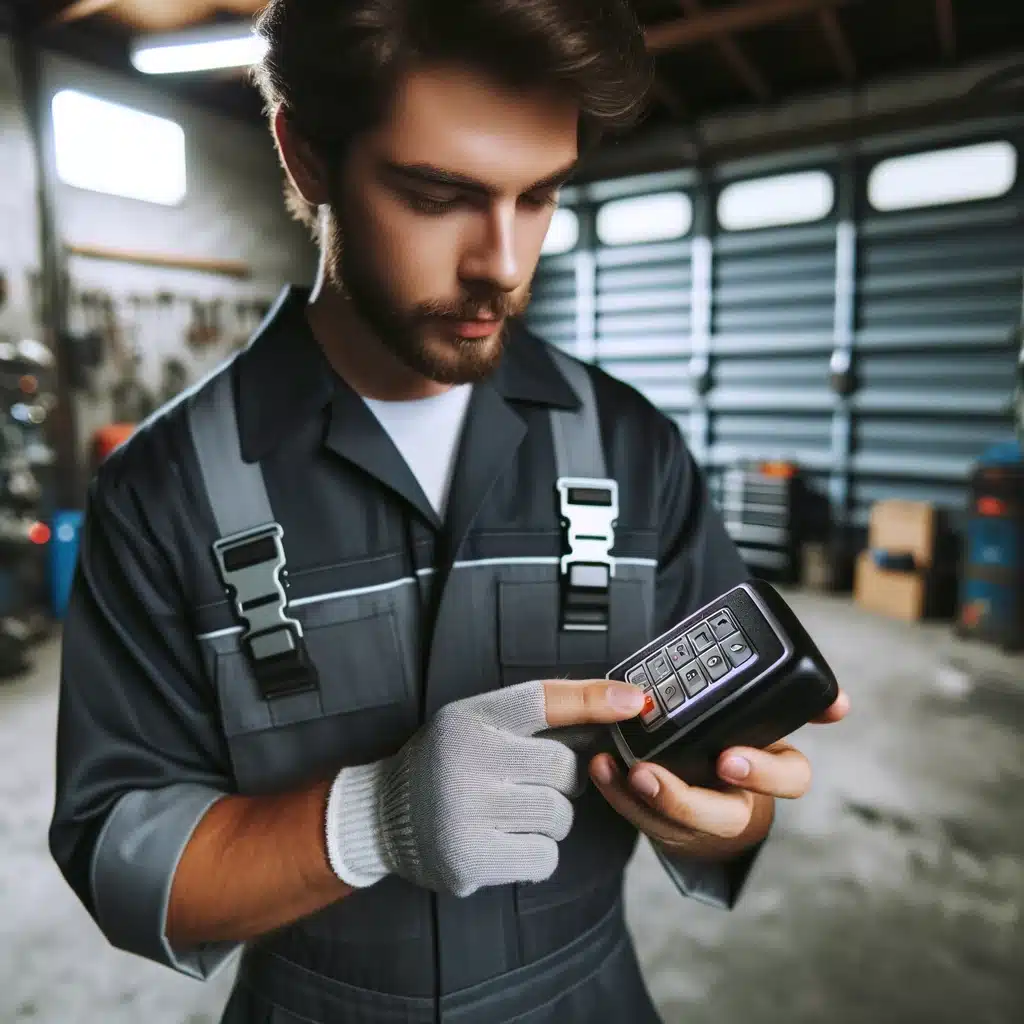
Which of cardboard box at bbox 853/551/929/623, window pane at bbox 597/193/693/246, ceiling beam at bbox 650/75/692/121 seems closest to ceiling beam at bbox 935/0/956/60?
ceiling beam at bbox 650/75/692/121

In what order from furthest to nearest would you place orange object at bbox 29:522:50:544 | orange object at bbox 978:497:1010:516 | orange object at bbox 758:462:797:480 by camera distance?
orange object at bbox 758:462:797:480, orange object at bbox 978:497:1010:516, orange object at bbox 29:522:50:544

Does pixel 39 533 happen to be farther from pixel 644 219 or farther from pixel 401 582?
pixel 644 219

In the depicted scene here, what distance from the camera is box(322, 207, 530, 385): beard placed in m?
0.80

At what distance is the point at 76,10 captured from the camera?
4.45m

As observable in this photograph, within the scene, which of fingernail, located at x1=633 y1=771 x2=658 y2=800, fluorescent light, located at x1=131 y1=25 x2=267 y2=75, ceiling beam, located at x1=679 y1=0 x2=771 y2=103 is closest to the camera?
fingernail, located at x1=633 y1=771 x2=658 y2=800

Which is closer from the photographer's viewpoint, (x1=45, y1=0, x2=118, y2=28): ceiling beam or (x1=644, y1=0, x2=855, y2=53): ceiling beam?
(x1=644, y1=0, x2=855, y2=53): ceiling beam

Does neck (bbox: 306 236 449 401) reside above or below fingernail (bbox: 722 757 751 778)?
above

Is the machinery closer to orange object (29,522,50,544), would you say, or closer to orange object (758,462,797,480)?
orange object (29,522,50,544)

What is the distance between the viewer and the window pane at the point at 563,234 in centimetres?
634

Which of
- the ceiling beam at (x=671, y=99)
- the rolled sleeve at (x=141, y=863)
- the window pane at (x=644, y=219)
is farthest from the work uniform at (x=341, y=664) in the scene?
the window pane at (x=644, y=219)

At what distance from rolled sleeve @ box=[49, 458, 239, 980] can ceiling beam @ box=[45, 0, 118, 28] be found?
4.92 metres

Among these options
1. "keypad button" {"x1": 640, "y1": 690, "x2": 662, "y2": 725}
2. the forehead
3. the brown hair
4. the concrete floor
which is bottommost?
the concrete floor

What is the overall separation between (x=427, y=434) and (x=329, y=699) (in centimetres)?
31

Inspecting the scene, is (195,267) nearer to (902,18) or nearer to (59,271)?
(59,271)
